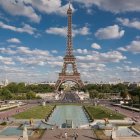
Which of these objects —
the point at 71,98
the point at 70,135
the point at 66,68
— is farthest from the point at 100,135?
the point at 66,68

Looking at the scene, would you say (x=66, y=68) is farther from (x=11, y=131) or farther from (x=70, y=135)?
(x=70, y=135)

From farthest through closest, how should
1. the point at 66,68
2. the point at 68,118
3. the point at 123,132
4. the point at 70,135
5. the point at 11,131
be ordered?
the point at 66,68 < the point at 68,118 < the point at 11,131 < the point at 123,132 < the point at 70,135

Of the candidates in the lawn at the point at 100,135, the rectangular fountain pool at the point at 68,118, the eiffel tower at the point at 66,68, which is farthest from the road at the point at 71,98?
the lawn at the point at 100,135

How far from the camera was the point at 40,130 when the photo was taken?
27.0 m

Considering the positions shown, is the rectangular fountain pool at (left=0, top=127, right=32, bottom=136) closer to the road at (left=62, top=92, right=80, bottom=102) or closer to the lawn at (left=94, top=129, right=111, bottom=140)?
the lawn at (left=94, top=129, right=111, bottom=140)

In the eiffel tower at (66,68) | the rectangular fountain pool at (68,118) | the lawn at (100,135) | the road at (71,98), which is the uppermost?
the eiffel tower at (66,68)

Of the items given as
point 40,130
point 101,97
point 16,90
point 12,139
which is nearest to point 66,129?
point 40,130

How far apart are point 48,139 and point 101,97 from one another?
61295 mm

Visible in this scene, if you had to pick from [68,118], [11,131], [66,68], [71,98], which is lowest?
[11,131]

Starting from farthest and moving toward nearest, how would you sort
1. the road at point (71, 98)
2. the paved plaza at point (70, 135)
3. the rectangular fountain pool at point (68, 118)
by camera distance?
the road at point (71, 98) → the rectangular fountain pool at point (68, 118) → the paved plaza at point (70, 135)

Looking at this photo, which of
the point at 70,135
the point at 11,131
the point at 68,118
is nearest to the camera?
the point at 70,135

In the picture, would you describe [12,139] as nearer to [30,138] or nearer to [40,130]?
[30,138]

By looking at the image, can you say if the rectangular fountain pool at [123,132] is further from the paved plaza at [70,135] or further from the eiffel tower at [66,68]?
the eiffel tower at [66,68]

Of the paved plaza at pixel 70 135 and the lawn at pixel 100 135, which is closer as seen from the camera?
the lawn at pixel 100 135
